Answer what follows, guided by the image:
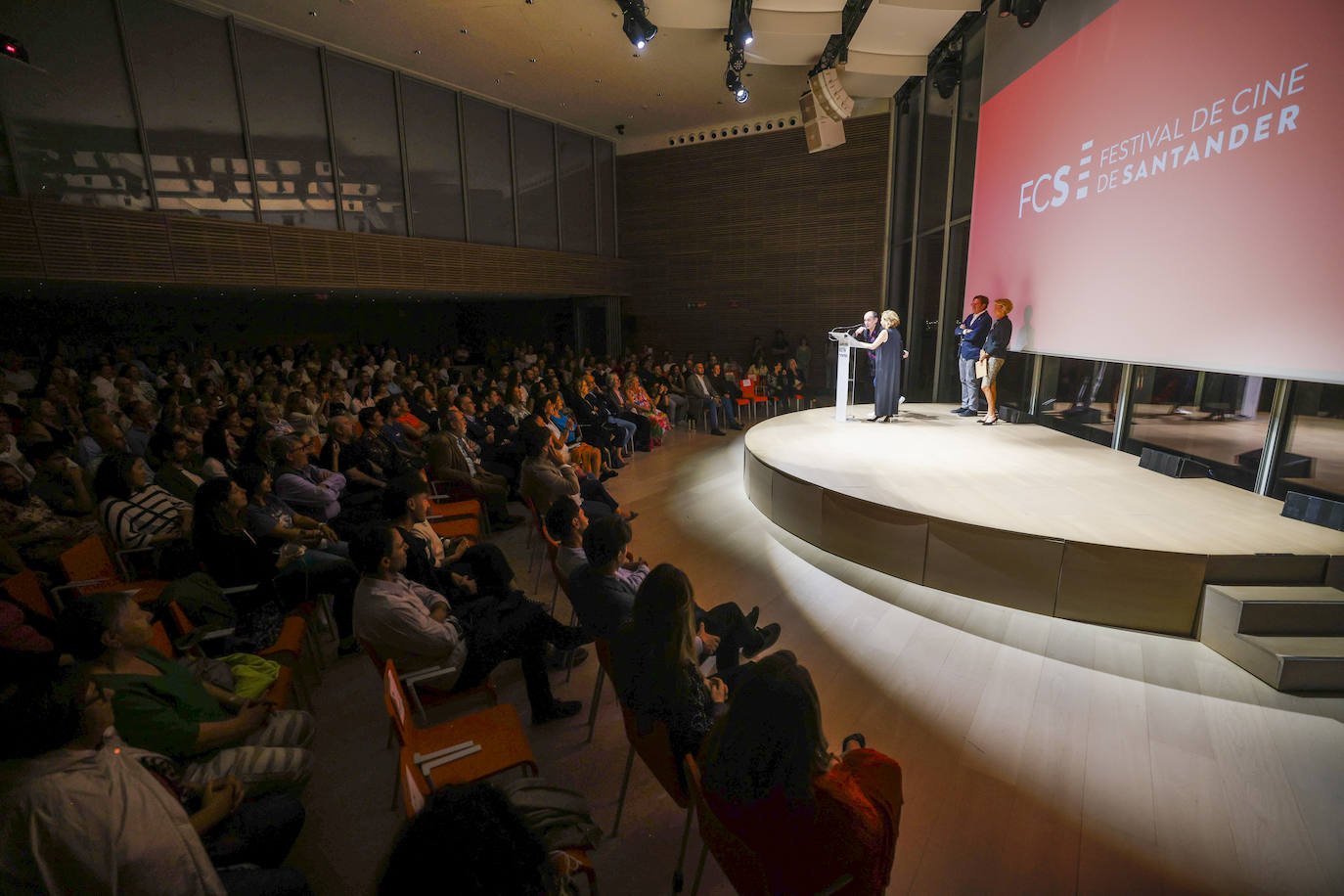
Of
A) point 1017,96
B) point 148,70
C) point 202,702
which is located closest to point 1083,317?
point 1017,96

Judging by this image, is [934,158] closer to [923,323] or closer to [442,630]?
[923,323]

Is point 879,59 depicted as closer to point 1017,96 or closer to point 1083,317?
point 1017,96

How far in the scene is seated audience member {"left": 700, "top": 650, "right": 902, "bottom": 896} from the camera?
1.30 meters

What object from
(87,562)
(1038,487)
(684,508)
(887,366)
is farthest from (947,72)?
(87,562)

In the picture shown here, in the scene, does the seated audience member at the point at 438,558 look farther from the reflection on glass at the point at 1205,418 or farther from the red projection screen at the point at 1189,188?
the reflection on glass at the point at 1205,418

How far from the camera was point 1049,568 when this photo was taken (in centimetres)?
321

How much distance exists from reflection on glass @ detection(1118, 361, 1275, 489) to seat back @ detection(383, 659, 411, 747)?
214 inches

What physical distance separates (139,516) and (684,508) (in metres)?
3.66

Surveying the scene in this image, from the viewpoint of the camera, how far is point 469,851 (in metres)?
0.75

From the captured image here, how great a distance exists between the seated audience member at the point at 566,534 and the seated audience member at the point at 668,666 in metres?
0.85

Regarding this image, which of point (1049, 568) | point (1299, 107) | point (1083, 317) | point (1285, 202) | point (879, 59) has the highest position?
point (879, 59)

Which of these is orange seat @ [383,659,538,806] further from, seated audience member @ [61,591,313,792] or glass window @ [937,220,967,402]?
glass window @ [937,220,967,402]

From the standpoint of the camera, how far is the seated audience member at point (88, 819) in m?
1.15

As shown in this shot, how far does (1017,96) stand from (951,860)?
6843mm
